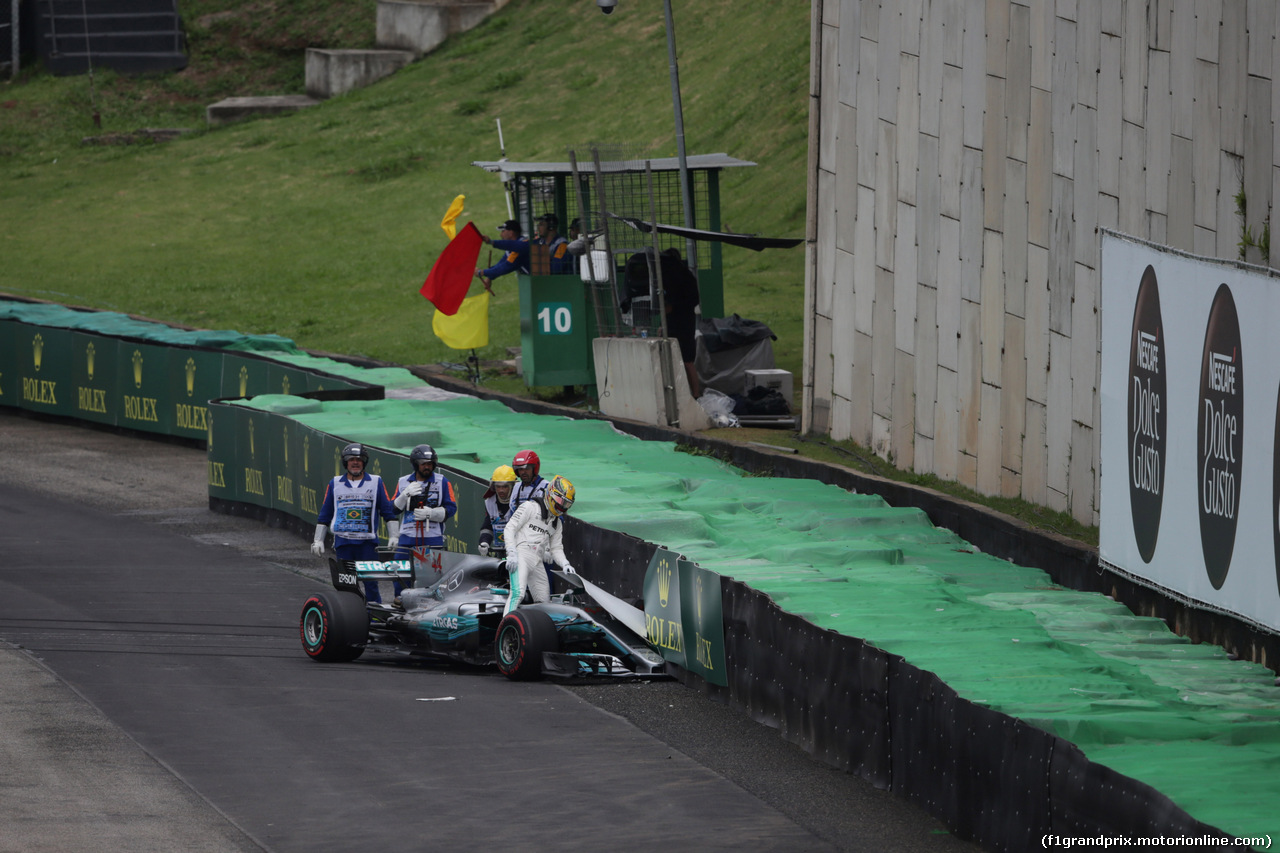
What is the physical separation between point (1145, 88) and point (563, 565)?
6727 millimetres

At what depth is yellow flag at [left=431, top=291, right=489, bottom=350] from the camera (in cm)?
2838

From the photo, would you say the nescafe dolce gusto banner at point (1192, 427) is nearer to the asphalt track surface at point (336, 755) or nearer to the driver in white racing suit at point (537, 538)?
the asphalt track surface at point (336, 755)

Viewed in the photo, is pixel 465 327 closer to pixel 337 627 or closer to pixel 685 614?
pixel 337 627

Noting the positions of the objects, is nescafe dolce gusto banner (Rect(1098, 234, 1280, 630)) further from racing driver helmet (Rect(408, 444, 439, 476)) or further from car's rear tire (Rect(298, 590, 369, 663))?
racing driver helmet (Rect(408, 444, 439, 476))

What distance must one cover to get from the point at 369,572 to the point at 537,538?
6.39 ft

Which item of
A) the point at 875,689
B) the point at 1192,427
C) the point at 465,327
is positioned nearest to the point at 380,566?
the point at 875,689

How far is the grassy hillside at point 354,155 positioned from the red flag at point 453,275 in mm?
6497

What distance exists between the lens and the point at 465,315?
93.5ft

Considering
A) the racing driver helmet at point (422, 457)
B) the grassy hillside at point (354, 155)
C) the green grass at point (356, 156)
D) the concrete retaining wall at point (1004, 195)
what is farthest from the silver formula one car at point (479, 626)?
the grassy hillside at point (354, 155)

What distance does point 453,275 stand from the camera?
27328 millimetres

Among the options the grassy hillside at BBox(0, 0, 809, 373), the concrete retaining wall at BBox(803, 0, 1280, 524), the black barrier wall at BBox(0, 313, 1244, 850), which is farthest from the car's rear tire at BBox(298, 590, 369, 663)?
the grassy hillside at BBox(0, 0, 809, 373)

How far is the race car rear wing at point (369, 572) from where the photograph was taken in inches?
661

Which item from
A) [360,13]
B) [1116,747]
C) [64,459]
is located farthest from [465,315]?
[360,13]

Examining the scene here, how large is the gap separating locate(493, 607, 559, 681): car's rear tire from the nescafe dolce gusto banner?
474 cm
